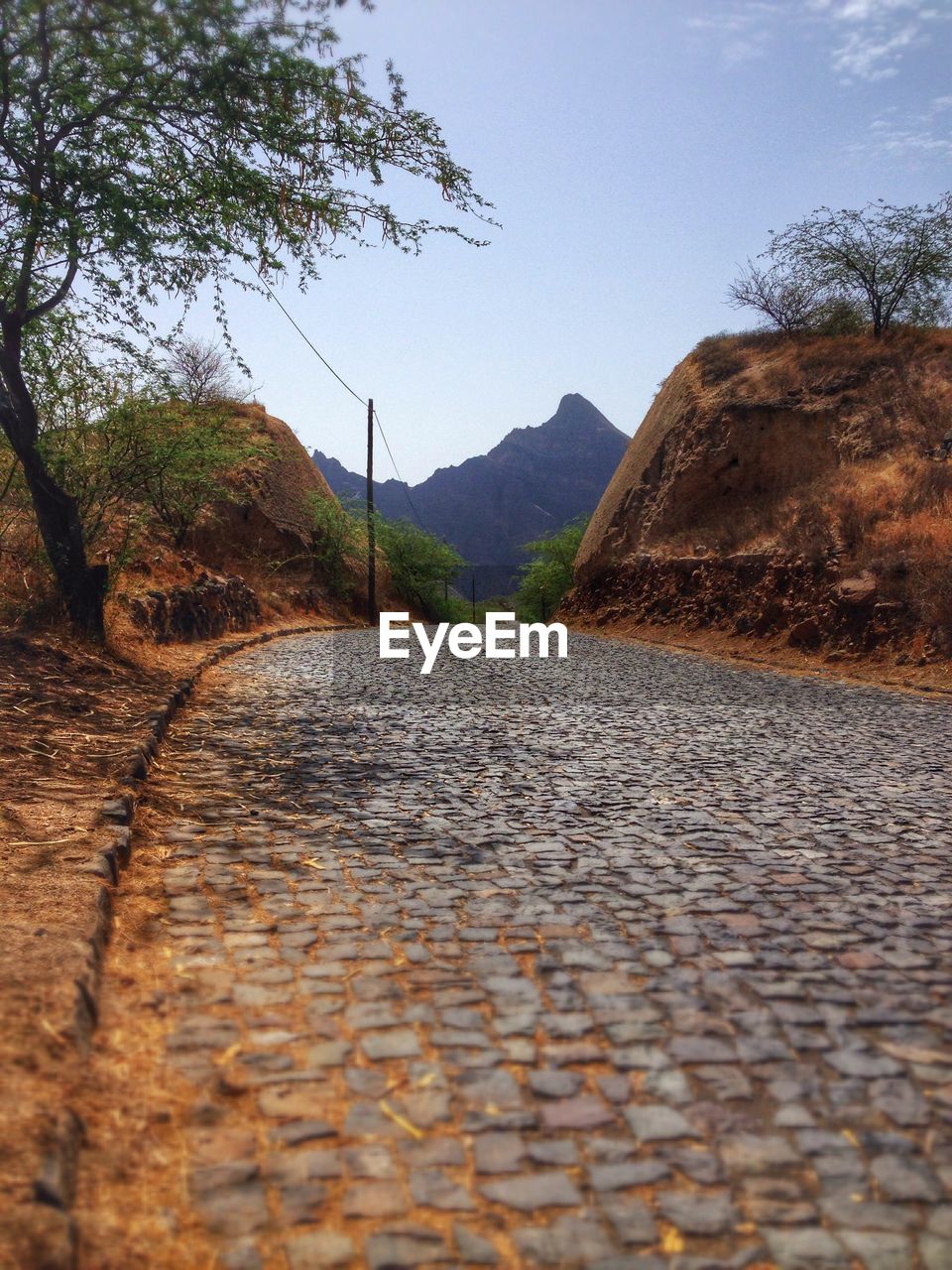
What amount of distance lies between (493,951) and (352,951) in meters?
0.54

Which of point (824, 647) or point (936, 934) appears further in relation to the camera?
point (824, 647)

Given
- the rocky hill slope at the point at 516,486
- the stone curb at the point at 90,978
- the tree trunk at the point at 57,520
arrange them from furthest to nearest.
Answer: the rocky hill slope at the point at 516,486 → the tree trunk at the point at 57,520 → the stone curb at the point at 90,978

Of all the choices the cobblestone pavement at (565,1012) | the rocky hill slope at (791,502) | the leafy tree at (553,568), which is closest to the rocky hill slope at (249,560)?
the leafy tree at (553,568)

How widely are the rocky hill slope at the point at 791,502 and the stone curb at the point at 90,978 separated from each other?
11.3m

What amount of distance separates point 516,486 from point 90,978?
11942 centimetres

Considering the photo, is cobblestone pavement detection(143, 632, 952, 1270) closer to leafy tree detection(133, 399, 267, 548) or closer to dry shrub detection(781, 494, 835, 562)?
leafy tree detection(133, 399, 267, 548)

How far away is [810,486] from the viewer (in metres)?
21.9

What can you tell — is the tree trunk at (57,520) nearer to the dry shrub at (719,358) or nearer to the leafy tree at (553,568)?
the dry shrub at (719,358)

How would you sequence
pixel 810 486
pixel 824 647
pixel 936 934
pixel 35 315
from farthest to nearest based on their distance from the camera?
pixel 810 486 < pixel 824 647 < pixel 35 315 < pixel 936 934

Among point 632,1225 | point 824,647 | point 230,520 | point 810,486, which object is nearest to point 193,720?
point 632,1225

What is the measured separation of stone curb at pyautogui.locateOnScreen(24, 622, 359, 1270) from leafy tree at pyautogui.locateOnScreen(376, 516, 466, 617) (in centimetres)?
3215

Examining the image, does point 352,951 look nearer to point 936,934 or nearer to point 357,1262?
point 357,1262

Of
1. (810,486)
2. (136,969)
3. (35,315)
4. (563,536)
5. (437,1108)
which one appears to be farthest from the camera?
(563,536)

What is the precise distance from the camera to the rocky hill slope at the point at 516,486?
11600 cm
